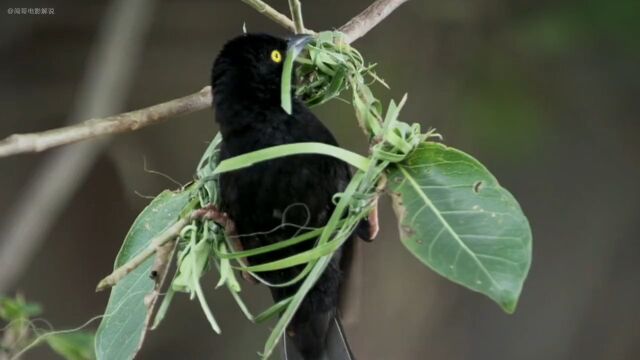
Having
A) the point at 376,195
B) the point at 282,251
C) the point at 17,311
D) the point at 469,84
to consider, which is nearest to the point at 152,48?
the point at 469,84

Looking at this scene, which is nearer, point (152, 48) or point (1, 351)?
point (1, 351)

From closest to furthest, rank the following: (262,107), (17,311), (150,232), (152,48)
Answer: (150,232) → (262,107) → (17,311) → (152,48)

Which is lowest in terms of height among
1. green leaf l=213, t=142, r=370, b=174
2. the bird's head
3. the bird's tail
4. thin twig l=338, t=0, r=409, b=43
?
the bird's tail

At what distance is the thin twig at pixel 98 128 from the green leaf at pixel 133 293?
0.45ft

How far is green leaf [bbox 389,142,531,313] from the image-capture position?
117cm

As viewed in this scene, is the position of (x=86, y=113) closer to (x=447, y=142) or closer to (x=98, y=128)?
(x=447, y=142)

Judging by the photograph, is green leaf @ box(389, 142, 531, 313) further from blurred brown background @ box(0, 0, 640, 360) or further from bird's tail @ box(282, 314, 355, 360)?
blurred brown background @ box(0, 0, 640, 360)

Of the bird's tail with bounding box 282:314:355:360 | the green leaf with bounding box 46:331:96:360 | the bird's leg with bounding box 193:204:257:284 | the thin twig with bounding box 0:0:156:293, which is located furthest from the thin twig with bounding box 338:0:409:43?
the thin twig with bounding box 0:0:156:293

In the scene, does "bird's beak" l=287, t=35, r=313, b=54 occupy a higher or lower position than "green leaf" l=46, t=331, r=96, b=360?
higher

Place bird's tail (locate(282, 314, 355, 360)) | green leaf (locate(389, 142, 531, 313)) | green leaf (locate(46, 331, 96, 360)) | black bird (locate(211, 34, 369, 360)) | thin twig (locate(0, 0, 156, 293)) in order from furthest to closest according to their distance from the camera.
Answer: thin twig (locate(0, 0, 156, 293)) → green leaf (locate(46, 331, 96, 360)) → bird's tail (locate(282, 314, 355, 360)) → black bird (locate(211, 34, 369, 360)) → green leaf (locate(389, 142, 531, 313))

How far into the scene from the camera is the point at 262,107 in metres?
1.73

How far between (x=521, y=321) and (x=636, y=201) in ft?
1.81

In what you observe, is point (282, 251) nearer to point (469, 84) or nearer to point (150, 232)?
point (150, 232)

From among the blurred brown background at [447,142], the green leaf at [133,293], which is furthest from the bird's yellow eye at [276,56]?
the blurred brown background at [447,142]
